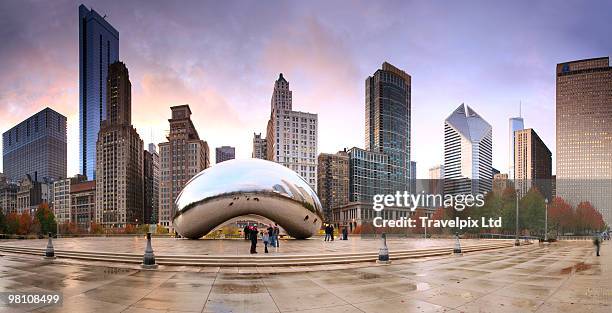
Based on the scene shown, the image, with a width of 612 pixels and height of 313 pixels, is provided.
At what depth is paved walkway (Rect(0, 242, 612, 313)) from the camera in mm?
9367

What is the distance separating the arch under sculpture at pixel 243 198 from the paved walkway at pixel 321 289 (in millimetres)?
12407

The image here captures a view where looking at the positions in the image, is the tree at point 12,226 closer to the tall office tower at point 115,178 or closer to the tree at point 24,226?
the tree at point 24,226

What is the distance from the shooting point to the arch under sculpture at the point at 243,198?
94.1 ft

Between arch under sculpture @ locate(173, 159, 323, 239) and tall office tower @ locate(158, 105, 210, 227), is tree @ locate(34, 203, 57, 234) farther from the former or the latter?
arch under sculpture @ locate(173, 159, 323, 239)

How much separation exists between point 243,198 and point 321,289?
1772cm

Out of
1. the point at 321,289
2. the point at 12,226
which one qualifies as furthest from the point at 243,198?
the point at 12,226

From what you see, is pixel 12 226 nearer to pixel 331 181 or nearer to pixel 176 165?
pixel 176 165

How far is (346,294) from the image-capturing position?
10867 millimetres

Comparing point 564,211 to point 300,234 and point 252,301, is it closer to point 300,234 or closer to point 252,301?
point 300,234

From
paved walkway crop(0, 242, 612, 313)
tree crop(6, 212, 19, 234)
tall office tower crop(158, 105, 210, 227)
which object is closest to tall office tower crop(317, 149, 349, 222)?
tall office tower crop(158, 105, 210, 227)

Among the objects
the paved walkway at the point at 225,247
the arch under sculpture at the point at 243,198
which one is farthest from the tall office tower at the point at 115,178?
the arch under sculpture at the point at 243,198

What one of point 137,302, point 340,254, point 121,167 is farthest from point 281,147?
point 137,302

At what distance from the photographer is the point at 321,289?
38.2ft

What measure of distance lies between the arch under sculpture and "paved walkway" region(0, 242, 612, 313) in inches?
488
